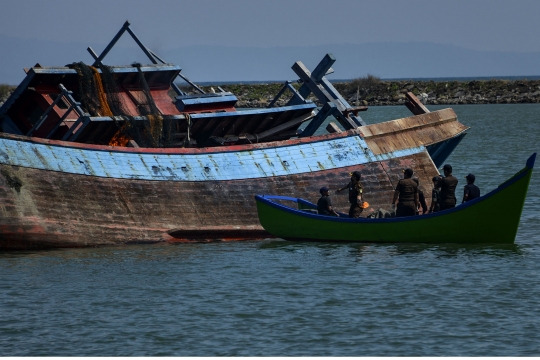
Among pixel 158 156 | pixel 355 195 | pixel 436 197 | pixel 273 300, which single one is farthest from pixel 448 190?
pixel 158 156

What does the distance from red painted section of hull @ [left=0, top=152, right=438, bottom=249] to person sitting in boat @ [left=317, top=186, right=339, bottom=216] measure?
147 cm

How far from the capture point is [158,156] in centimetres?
2119

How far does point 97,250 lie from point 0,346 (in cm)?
662

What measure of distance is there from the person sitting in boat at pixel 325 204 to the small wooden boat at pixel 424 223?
35 centimetres

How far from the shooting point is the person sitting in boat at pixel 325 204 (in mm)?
21016

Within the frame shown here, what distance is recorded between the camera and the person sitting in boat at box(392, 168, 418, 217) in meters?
20.4

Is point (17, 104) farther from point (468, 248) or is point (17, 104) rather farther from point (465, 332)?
point (465, 332)

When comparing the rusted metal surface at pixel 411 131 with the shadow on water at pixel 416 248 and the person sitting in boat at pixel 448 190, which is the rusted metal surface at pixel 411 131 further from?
the shadow on water at pixel 416 248

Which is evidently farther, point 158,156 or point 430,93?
point 430,93

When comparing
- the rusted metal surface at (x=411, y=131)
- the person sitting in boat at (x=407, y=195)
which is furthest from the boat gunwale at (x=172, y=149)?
the person sitting in boat at (x=407, y=195)

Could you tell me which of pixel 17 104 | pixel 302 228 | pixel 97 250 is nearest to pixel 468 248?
pixel 302 228

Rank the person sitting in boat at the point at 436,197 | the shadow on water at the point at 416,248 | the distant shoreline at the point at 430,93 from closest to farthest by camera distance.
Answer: the shadow on water at the point at 416,248 → the person sitting in boat at the point at 436,197 → the distant shoreline at the point at 430,93

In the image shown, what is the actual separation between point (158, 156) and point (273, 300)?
6203 mm

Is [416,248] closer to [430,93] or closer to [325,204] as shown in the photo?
[325,204]
